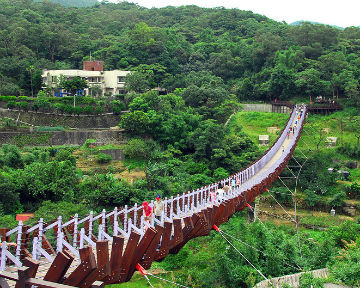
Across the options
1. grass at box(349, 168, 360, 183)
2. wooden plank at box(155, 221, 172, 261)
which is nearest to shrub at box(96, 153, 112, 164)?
grass at box(349, 168, 360, 183)

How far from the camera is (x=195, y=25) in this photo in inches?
2040

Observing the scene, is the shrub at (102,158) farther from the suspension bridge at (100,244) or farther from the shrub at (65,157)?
the suspension bridge at (100,244)

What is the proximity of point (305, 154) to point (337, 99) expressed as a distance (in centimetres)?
907

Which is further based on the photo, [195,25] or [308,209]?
[195,25]

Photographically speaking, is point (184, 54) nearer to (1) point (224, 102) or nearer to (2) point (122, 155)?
(1) point (224, 102)

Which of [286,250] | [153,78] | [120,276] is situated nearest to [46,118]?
[153,78]

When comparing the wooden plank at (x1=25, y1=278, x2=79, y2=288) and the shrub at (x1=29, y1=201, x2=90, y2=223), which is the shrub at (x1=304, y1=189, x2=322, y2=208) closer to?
the shrub at (x1=29, y1=201, x2=90, y2=223)

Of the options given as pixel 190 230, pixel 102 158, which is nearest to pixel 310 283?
pixel 190 230

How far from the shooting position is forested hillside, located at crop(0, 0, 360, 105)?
106ft

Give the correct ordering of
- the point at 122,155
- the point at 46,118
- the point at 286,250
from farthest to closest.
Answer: the point at 46,118, the point at 122,155, the point at 286,250

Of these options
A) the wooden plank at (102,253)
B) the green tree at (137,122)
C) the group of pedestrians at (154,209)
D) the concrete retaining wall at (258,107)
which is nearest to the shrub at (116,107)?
the green tree at (137,122)

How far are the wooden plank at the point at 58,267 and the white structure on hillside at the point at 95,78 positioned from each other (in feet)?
89.9

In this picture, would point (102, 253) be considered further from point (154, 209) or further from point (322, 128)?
point (322, 128)

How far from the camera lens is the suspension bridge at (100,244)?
5.36 m
